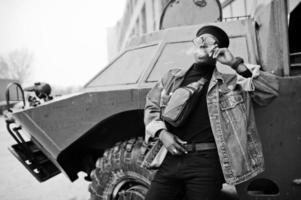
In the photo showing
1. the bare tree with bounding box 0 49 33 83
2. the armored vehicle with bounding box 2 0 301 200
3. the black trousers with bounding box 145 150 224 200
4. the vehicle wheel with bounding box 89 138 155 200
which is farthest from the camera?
the bare tree with bounding box 0 49 33 83

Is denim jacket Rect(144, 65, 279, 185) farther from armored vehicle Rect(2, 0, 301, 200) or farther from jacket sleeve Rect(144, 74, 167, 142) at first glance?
armored vehicle Rect(2, 0, 301, 200)

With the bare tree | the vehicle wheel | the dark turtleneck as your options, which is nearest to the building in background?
the vehicle wheel

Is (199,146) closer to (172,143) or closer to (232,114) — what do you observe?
(172,143)

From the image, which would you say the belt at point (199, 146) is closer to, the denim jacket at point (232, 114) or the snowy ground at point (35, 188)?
the denim jacket at point (232, 114)

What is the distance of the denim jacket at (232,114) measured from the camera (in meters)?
2.02

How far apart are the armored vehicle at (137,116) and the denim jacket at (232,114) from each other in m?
0.35

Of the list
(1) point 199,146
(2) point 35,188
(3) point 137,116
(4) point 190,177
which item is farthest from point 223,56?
(2) point 35,188

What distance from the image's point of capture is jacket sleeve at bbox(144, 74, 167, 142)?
2.17 metres

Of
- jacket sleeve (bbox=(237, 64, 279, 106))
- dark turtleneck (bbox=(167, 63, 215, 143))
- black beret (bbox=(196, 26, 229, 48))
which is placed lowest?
dark turtleneck (bbox=(167, 63, 215, 143))

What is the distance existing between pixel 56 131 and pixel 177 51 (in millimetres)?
1348

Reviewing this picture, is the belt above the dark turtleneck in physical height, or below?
below

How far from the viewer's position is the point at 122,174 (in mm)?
2939

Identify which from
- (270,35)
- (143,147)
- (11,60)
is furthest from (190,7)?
(11,60)

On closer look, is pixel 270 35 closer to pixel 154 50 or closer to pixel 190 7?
pixel 154 50
